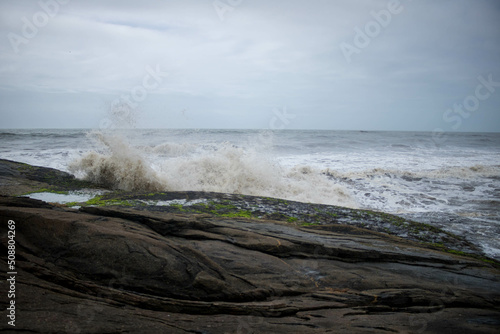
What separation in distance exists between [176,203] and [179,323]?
3.99m

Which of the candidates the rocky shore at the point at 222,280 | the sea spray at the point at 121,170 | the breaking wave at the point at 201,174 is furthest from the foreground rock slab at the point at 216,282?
the breaking wave at the point at 201,174

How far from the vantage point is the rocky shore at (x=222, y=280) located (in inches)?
93.0

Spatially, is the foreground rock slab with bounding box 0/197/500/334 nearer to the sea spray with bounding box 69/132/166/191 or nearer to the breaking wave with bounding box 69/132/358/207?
the sea spray with bounding box 69/132/166/191

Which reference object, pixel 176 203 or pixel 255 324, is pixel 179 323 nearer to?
pixel 255 324

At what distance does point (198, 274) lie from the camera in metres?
2.86

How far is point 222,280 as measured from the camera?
2.93 metres

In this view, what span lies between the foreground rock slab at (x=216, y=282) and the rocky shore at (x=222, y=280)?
1 cm

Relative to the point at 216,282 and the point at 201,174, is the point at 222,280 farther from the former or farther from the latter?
the point at 201,174

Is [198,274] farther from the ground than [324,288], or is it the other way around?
[198,274]

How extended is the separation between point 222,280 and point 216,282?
0.36 feet

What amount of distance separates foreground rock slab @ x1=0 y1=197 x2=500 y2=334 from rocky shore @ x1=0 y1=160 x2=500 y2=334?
0.01 meters

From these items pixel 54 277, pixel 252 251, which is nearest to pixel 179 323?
pixel 54 277

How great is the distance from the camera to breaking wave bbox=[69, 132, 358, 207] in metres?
9.30

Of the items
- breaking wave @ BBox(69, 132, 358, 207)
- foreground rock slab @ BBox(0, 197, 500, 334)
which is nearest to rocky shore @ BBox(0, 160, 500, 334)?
foreground rock slab @ BBox(0, 197, 500, 334)
